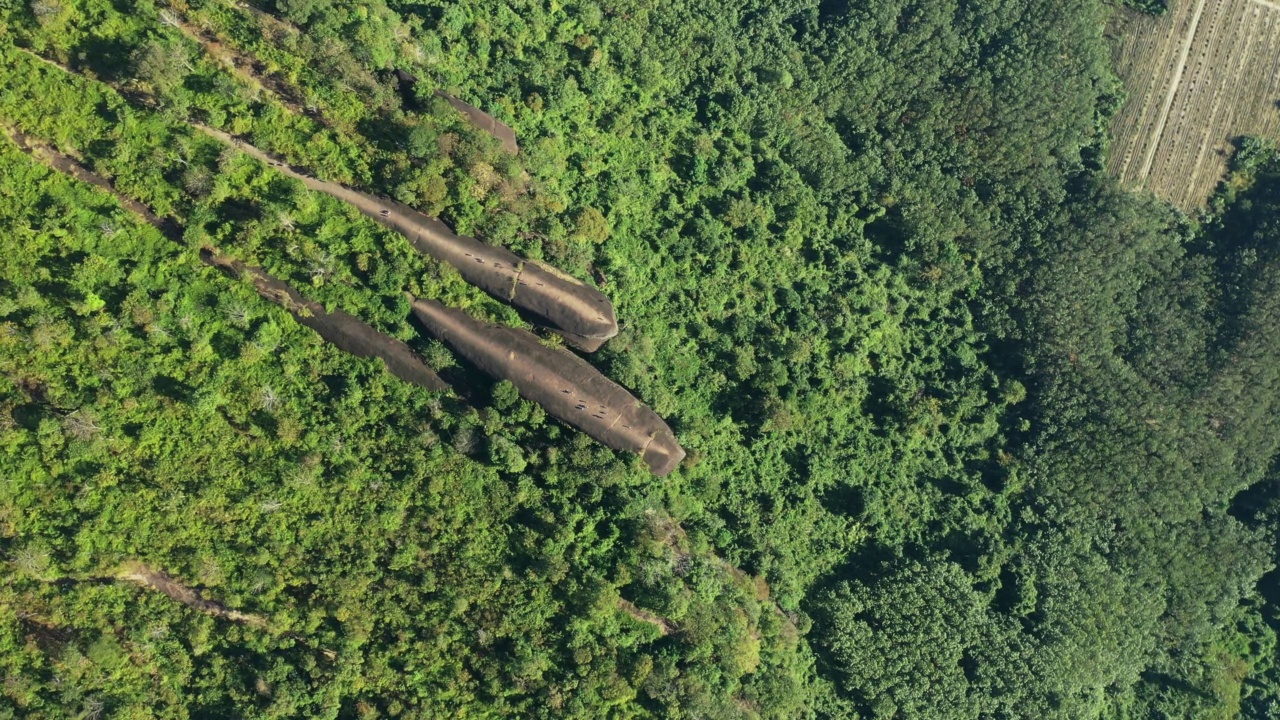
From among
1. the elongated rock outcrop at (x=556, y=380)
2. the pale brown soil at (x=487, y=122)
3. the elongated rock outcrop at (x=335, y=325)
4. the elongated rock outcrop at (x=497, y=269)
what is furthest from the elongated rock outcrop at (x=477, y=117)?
the elongated rock outcrop at (x=335, y=325)

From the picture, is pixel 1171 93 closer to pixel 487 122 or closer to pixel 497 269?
pixel 487 122

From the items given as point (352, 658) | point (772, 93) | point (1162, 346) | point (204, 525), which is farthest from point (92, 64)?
point (1162, 346)

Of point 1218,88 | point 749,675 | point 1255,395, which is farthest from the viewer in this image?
point 1218,88

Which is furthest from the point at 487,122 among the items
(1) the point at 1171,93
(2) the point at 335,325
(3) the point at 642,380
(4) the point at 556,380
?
(1) the point at 1171,93

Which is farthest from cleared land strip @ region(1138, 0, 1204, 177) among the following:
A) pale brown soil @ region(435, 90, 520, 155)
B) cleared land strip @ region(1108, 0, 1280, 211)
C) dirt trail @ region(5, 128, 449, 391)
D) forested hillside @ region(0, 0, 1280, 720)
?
dirt trail @ region(5, 128, 449, 391)

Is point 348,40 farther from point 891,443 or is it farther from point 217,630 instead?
point 891,443
